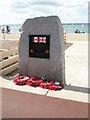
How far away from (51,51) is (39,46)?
0.55 m

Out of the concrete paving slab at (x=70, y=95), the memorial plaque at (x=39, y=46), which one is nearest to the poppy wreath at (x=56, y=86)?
the concrete paving slab at (x=70, y=95)

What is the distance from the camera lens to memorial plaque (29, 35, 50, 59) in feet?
21.6

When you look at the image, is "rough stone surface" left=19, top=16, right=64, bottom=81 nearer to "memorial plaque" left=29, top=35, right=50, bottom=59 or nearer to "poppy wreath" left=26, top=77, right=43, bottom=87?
"memorial plaque" left=29, top=35, right=50, bottom=59

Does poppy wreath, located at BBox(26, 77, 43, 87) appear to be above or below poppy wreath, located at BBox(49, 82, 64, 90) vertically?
above

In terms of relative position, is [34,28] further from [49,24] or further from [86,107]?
[86,107]

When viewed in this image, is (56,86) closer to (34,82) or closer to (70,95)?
(70,95)

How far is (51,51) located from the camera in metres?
6.53

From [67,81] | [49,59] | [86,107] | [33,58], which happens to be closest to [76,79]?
[67,81]

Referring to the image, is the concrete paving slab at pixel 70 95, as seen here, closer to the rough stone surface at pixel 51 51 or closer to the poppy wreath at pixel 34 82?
the poppy wreath at pixel 34 82

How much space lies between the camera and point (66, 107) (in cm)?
466

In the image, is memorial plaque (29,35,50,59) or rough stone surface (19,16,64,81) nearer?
rough stone surface (19,16,64,81)

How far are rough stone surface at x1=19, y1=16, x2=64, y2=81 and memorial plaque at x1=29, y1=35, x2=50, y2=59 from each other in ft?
0.44

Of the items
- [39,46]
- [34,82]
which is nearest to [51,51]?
[39,46]

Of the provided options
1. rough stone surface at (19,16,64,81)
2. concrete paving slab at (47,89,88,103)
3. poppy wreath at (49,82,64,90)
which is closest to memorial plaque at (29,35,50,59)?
rough stone surface at (19,16,64,81)
